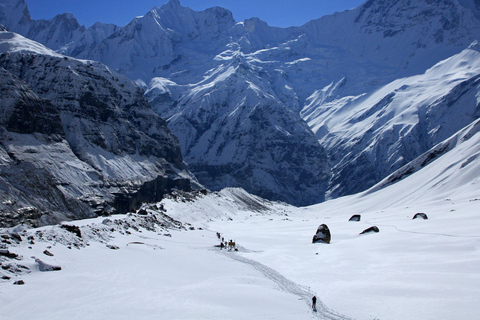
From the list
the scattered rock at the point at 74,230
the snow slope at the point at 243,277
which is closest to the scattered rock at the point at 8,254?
the snow slope at the point at 243,277

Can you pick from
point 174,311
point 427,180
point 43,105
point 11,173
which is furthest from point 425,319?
point 43,105

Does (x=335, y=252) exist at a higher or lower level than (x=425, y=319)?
higher

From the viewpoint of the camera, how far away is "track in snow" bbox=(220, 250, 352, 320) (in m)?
23.3

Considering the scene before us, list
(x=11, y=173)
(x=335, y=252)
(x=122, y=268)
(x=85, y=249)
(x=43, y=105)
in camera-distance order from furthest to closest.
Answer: (x=43, y=105), (x=11, y=173), (x=335, y=252), (x=85, y=249), (x=122, y=268)

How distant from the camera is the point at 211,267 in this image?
112 feet

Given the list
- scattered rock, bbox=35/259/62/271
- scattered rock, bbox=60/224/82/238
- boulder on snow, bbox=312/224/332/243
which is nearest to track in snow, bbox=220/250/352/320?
boulder on snow, bbox=312/224/332/243

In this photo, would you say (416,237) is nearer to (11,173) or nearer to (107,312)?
(107,312)

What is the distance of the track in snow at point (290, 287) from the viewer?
23288 millimetres

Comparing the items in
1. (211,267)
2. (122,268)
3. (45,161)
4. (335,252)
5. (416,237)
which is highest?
(45,161)

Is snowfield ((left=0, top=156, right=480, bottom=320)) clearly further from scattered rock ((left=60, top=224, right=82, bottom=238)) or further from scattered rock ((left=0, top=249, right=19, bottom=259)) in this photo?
scattered rock ((left=60, top=224, right=82, bottom=238))

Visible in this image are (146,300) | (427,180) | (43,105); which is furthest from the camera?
(43,105)

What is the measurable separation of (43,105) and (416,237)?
173m

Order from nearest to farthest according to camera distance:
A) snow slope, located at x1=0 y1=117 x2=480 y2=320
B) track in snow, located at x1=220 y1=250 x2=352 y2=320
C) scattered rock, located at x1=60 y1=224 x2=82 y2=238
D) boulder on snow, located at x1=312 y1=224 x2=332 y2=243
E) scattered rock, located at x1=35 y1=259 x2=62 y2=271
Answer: snow slope, located at x1=0 y1=117 x2=480 y2=320 → track in snow, located at x1=220 y1=250 x2=352 y2=320 → scattered rock, located at x1=35 y1=259 x2=62 y2=271 → scattered rock, located at x1=60 y1=224 x2=82 y2=238 → boulder on snow, located at x1=312 y1=224 x2=332 y2=243

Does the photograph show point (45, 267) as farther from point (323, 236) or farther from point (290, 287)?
point (323, 236)
